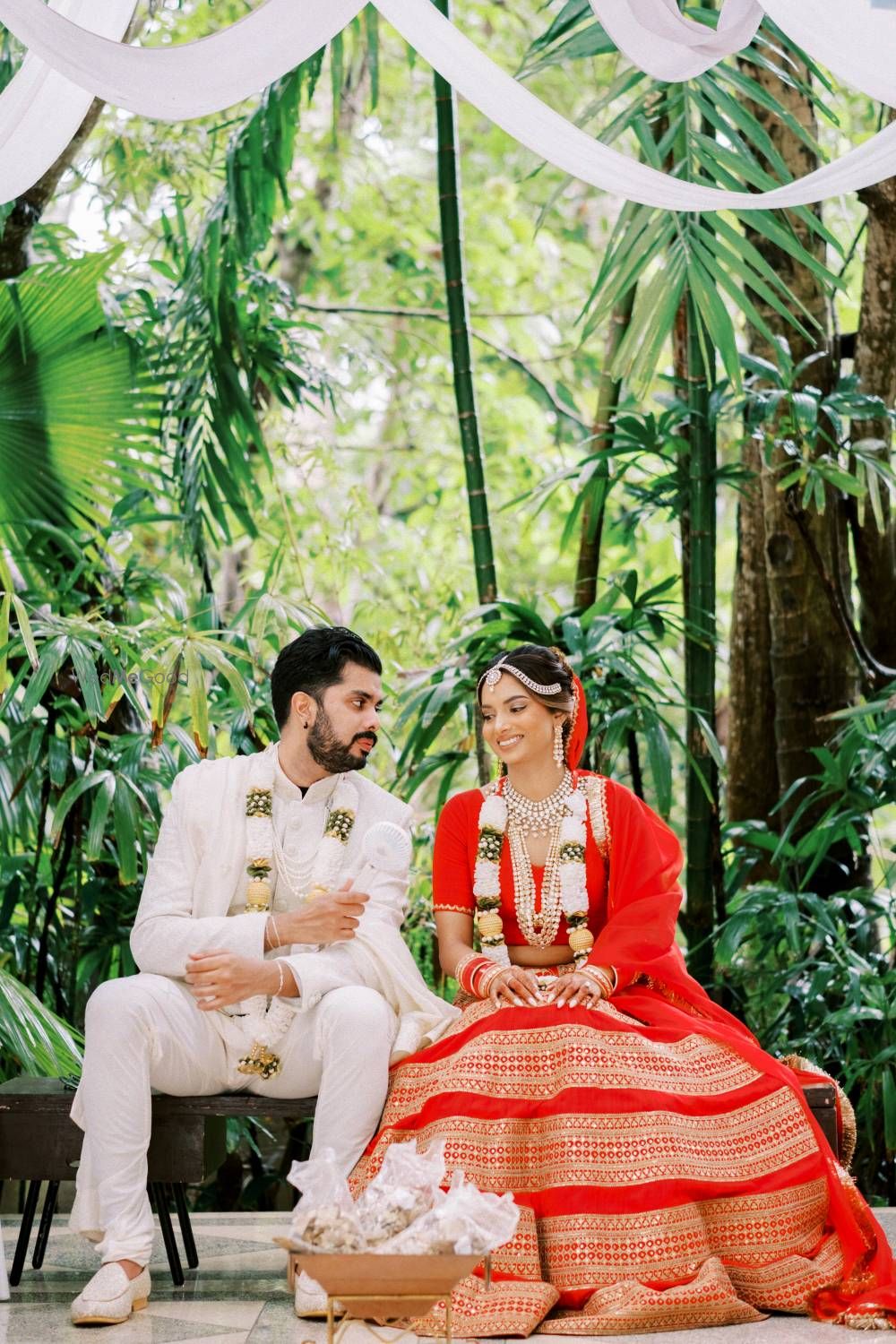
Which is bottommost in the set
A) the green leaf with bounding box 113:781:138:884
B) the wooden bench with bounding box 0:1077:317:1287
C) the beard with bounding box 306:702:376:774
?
the wooden bench with bounding box 0:1077:317:1287

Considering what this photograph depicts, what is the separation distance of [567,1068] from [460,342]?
2706 millimetres

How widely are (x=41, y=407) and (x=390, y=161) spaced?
18.5 ft

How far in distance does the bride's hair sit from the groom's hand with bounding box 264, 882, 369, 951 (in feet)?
2.07

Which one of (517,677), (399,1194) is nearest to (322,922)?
(517,677)

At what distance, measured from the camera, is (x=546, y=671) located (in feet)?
12.5

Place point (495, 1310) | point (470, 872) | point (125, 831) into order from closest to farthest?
point (495, 1310) → point (470, 872) → point (125, 831)

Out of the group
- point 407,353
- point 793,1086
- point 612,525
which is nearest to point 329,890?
point 793,1086

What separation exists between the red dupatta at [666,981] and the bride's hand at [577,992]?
101 millimetres

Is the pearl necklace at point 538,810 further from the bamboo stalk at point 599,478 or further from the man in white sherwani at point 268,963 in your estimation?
the bamboo stalk at point 599,478

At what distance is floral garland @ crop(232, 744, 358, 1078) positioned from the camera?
3.52 meters

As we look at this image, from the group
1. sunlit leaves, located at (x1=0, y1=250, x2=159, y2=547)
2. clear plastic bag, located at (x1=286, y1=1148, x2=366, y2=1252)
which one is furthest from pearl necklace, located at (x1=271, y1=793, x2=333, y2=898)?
sunlit leaves, located at (x1=0, y1=250, x2=159, y2=547)

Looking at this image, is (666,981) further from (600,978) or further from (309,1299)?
(309,1299)

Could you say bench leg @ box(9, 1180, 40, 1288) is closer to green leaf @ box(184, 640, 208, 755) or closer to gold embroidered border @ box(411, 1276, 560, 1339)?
gold embroidered border @ box(411, 1276, 560, 1339)

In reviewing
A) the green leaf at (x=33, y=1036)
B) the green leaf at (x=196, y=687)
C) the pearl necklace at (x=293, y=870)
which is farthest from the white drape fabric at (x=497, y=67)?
the green leaf at (x=33, y=1036)
